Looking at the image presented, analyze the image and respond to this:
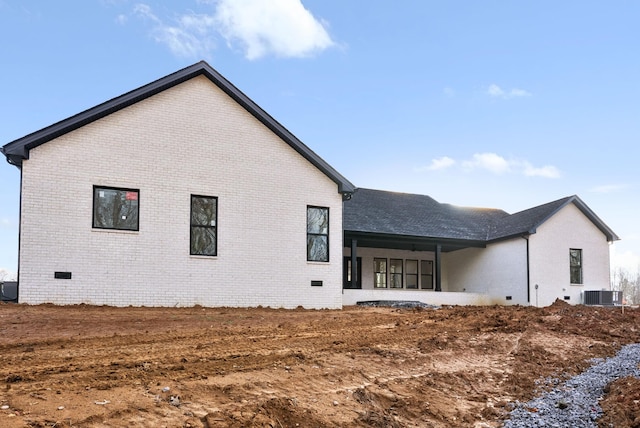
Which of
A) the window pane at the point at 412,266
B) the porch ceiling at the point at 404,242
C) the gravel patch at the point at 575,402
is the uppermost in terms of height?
the porch ceiling at the point at 404,242

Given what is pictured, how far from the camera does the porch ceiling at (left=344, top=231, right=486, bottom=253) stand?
21281mm

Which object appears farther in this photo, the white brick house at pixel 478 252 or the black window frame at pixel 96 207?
the white brick house at pixel 478 252

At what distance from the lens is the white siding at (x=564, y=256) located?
22.0 metres

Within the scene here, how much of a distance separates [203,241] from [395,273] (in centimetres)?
1291

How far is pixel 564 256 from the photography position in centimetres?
2261

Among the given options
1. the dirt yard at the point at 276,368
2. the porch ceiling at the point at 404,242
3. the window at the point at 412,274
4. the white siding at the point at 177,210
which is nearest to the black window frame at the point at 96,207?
the white siding at the point at 177,210

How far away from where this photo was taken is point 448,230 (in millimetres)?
23938

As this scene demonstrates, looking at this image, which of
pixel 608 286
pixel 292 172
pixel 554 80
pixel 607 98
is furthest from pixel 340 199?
pixel 608 286

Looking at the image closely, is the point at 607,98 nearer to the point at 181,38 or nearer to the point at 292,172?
the point at 292,172

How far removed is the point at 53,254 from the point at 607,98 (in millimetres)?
17538

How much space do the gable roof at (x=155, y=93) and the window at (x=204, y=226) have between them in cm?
305

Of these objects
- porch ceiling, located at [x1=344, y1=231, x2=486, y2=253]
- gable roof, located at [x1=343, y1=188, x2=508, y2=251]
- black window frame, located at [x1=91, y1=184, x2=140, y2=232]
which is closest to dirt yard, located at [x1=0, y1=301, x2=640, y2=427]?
black window frame, located at [x1=91, y1=184, x2=140, y2=232]

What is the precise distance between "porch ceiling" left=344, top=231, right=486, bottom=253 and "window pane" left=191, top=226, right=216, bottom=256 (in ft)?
23.9

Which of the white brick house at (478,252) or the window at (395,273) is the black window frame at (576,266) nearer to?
the white brick house at (478,252)
